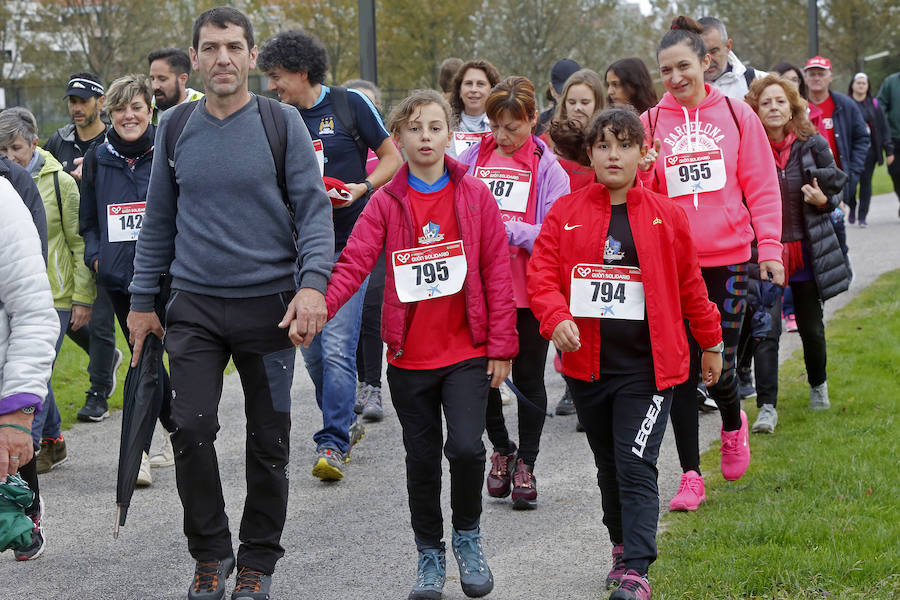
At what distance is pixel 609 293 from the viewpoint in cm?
456

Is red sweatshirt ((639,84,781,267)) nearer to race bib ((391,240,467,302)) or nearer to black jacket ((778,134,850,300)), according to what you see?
race bib ((391,240,467,302))

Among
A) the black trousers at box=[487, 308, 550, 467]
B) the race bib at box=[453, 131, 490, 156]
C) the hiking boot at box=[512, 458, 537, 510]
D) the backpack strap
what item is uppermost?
the backpack strap

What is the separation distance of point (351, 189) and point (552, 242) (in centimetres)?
197

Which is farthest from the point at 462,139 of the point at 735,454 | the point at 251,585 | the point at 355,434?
the point at 251,585

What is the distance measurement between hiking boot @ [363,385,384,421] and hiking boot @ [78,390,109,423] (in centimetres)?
190

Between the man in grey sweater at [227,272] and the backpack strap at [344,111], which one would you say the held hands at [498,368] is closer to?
the man in grey sweater at [227,272]

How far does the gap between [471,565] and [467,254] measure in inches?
49.1

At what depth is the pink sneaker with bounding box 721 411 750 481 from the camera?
231 inches

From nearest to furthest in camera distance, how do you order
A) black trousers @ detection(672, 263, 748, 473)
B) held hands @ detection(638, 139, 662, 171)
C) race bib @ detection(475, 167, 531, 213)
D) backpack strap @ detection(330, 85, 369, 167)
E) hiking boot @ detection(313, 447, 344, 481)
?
held hands @ detection(638, 139, 662, 171) < black trousers @ detection(672, 263, 748, 473) < race bib @ detection(475, 167, 531, 213) < hiking boot @ detection(313, 447, 344, 481) < backpack strap @ detection(330, 85, 369, 167)

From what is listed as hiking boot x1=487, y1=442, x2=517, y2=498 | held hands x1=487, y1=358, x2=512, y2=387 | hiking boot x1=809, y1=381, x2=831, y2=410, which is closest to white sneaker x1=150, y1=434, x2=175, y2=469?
hiking boot x1=487, y1=442, x2=517, y2=498

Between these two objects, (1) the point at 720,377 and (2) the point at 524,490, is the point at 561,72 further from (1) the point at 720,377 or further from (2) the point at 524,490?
(2) the point at 524,490

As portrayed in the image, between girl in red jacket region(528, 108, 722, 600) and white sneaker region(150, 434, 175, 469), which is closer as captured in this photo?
girl in red jacket region(528, 108, 722, 600)

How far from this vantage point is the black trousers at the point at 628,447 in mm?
4375

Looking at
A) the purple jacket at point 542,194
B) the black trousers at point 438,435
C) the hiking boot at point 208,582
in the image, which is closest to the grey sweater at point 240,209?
the black trousers at point 438,435
